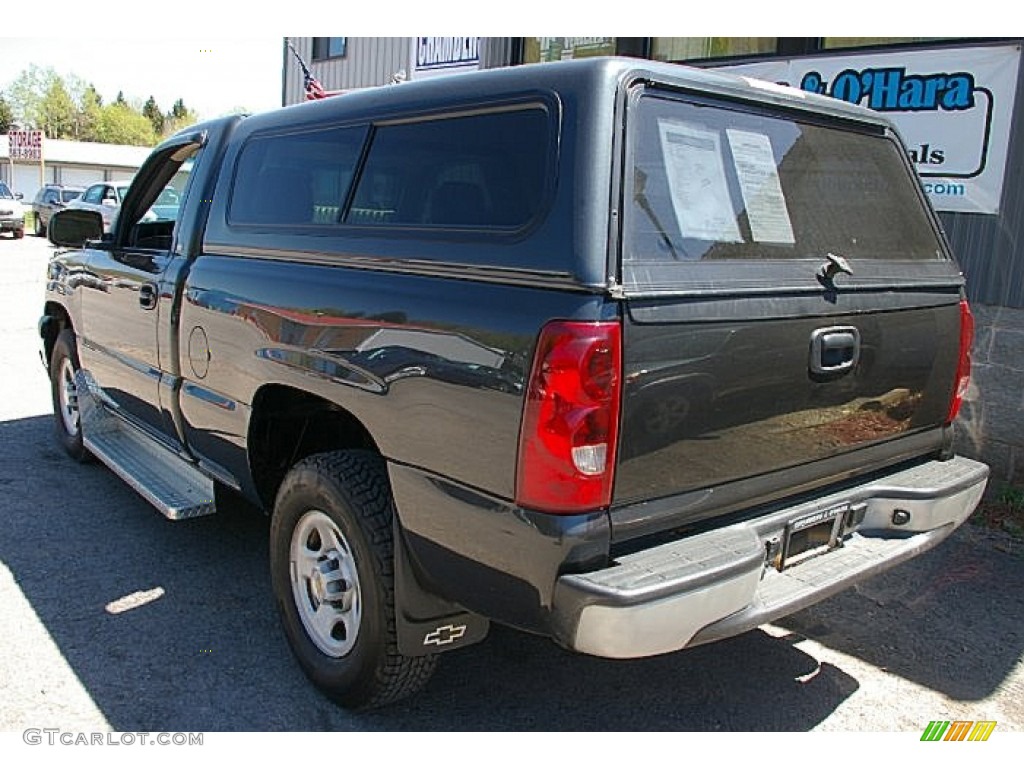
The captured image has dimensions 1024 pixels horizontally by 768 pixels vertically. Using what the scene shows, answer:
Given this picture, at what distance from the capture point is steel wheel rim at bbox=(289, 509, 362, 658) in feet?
9.83

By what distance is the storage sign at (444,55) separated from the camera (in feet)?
32.4

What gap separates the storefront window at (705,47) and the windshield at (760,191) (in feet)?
12.6

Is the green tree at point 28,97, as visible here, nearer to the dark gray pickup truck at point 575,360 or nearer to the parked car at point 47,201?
the parked car at point 47,201

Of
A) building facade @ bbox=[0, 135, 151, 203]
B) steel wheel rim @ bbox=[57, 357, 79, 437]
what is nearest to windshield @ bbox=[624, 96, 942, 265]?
steel wheel rim @ bbox=[57, 357, 79, 437]

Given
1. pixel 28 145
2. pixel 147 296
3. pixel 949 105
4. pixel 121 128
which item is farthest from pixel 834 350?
pixel 121 128

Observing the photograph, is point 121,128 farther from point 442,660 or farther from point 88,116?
point 442,660

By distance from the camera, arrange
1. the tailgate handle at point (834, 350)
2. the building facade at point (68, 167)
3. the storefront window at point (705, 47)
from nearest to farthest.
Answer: the tailgate handle at point (834, 350)
the storefront window at point (705, 47)
the building facade at point (68, 167)

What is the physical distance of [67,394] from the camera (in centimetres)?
563

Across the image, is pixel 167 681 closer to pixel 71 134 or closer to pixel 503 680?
pixel 503 680

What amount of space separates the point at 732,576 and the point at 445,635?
36.4 inches

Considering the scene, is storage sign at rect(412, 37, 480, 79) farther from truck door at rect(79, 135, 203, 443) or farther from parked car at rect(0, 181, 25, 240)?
parked car at rect(0, 181, 25, 240)

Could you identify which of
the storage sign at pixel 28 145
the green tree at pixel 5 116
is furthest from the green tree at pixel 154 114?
the storage sign at pixel 28 145

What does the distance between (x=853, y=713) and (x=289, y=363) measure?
2344 mm

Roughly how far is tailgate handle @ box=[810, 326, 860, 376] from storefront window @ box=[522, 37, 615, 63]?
234 inches
